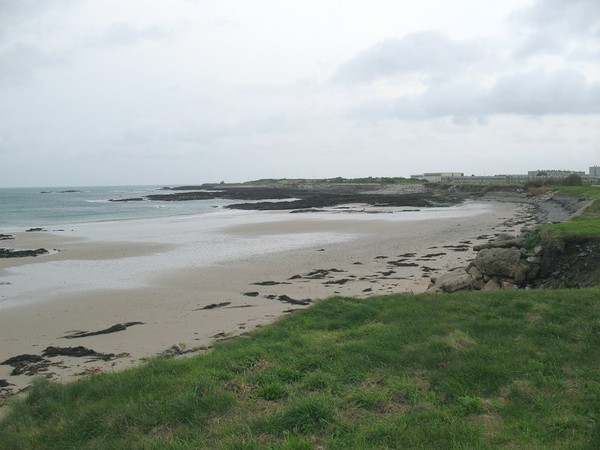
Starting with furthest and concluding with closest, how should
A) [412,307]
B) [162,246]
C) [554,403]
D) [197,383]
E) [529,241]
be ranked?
[162,246]
[529,241]
[412,307]
[197,383]
[554,403]

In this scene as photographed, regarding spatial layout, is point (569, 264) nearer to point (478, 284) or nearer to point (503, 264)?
point (503, 264)

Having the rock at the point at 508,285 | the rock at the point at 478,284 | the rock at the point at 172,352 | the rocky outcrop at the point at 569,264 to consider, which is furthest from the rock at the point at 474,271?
the rock at the point at 172,352

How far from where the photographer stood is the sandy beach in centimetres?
967

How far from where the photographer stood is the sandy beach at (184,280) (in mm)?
9672

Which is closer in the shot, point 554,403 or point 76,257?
point 554,403

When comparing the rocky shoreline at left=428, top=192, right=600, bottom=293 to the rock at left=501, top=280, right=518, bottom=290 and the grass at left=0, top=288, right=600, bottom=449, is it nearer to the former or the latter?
the rock at left=501, top=280, right=518, bottom=290

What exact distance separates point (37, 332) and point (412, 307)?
27.4 feet

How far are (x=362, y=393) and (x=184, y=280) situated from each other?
11.6 metres

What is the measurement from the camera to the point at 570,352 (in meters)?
5.84

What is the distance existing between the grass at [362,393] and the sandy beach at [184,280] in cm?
243

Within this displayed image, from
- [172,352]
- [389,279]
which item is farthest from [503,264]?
[172,352]

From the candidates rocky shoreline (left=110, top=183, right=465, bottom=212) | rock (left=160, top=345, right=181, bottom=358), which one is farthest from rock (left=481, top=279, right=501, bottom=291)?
rocky shoreline (left=110, top=183, right=465, bottom=212)

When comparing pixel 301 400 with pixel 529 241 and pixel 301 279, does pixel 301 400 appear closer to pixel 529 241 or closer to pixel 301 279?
pixel 301 279

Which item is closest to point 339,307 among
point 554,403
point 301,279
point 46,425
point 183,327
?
point 183,327
